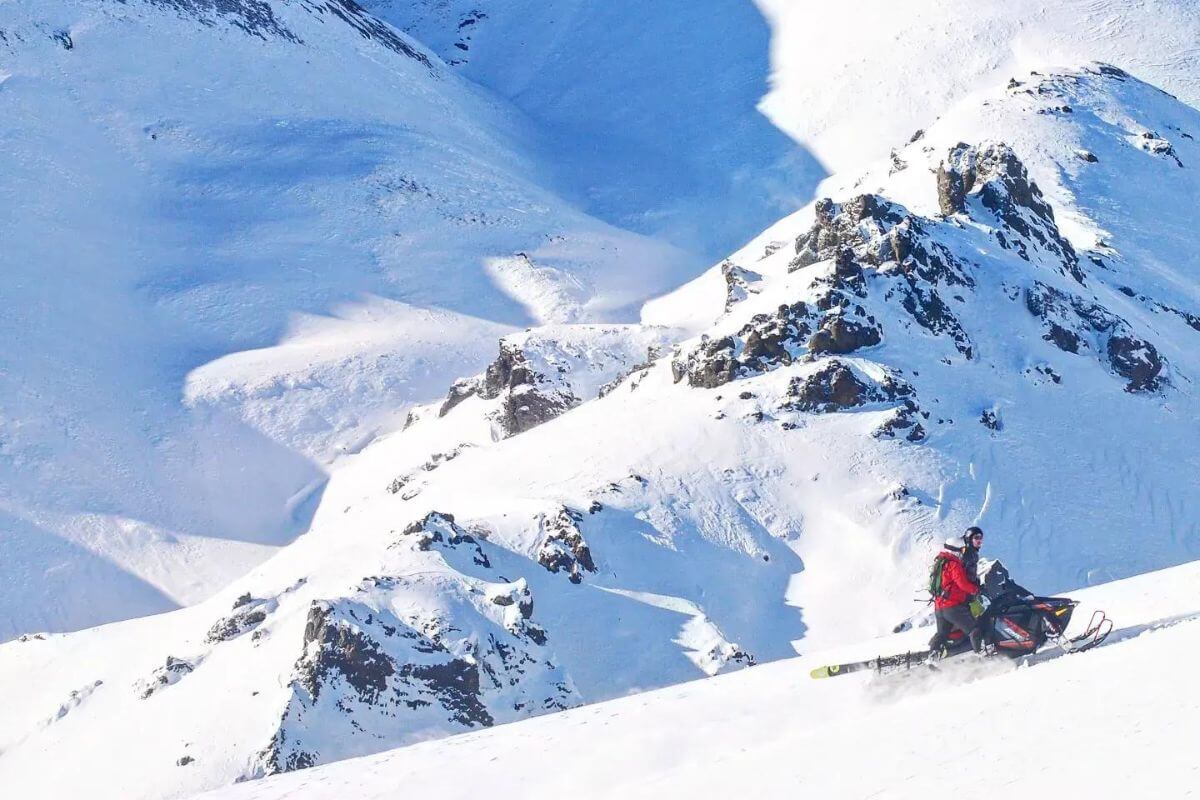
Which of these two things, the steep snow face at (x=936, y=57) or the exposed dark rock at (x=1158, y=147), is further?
the steep snow face at (x=936, y=57)

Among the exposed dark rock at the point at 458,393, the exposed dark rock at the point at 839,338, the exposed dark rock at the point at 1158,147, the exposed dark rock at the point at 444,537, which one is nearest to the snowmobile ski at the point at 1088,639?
the exposed dark rock at the point at 444,537

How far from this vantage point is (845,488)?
41469mm

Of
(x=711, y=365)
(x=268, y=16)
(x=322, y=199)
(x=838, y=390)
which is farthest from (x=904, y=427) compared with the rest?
(x=268, y=16)

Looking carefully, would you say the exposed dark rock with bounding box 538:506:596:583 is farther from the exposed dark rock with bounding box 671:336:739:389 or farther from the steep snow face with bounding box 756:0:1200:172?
the steep snow face with bounding box 756:0:1200:172

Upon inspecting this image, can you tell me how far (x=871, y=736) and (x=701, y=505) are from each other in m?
25.2

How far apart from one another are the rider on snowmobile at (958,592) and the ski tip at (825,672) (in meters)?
1.32

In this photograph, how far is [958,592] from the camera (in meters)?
18.5

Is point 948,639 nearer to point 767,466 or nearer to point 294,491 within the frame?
point 767,466

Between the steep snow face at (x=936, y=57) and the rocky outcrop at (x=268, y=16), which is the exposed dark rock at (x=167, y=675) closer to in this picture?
the steep snow face at (x=936, y=57)

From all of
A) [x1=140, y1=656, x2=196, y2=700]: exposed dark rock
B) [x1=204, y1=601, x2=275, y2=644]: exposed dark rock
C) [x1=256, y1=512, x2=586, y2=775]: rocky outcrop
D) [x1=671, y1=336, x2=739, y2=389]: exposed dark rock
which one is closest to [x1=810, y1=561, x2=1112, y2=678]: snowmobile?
[x1=256, y1=512, x2=586, y2=775]: rocky outcrop

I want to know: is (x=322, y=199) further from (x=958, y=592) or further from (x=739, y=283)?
(x=958, y=592)

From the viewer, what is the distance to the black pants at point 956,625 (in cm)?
1831

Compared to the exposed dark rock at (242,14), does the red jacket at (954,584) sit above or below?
above

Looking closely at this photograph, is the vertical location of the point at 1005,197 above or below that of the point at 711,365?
above
